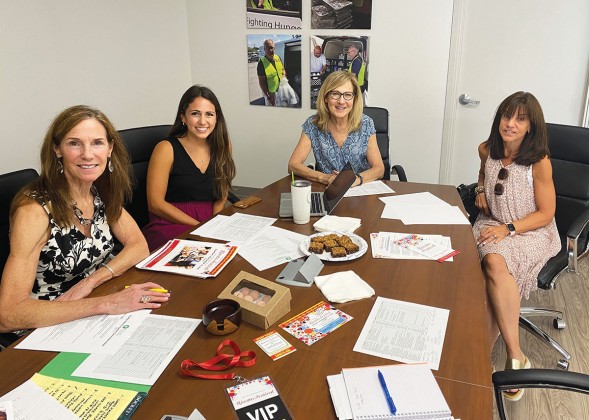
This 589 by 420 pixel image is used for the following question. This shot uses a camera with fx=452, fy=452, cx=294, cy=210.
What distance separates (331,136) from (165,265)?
1421mm

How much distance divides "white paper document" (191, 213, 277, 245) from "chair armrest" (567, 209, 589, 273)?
1.27 m

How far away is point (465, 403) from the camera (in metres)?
0.90

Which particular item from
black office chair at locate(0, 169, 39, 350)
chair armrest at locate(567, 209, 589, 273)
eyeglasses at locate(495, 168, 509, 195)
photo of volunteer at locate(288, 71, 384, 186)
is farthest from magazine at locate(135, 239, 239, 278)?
chair armrest at locate(567, 209, 589, 273)

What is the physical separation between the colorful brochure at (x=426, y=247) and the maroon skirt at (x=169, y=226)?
931mm

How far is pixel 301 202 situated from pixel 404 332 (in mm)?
789

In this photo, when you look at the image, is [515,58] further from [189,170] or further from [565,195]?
[189,170]

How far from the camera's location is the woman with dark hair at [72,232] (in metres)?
1.22

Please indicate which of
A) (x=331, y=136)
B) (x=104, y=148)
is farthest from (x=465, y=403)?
(x=331, y=136)

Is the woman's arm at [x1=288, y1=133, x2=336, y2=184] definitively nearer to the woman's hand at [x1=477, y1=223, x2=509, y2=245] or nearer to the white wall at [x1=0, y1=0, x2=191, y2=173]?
the woman's hand at [x1=477, y1=223, x2=509, y2=245]

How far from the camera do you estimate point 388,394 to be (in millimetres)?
914

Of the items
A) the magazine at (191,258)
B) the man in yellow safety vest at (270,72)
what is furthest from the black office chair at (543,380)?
the man in yellow safety vest at (270,72)

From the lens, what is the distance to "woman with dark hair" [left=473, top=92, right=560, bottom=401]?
72.9 inches

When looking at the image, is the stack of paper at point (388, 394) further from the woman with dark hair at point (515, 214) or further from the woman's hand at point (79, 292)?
the woman with dark hair at point (515, 214)

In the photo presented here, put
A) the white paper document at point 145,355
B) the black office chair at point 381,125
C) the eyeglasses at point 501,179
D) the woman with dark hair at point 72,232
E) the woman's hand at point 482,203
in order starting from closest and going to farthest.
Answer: the white paper document at point 145,355, the woman with dark hair at point 72,232, the eyeglasses at point 501,179, the woman's hand at point 482,203, the black office chair at point 381,125
